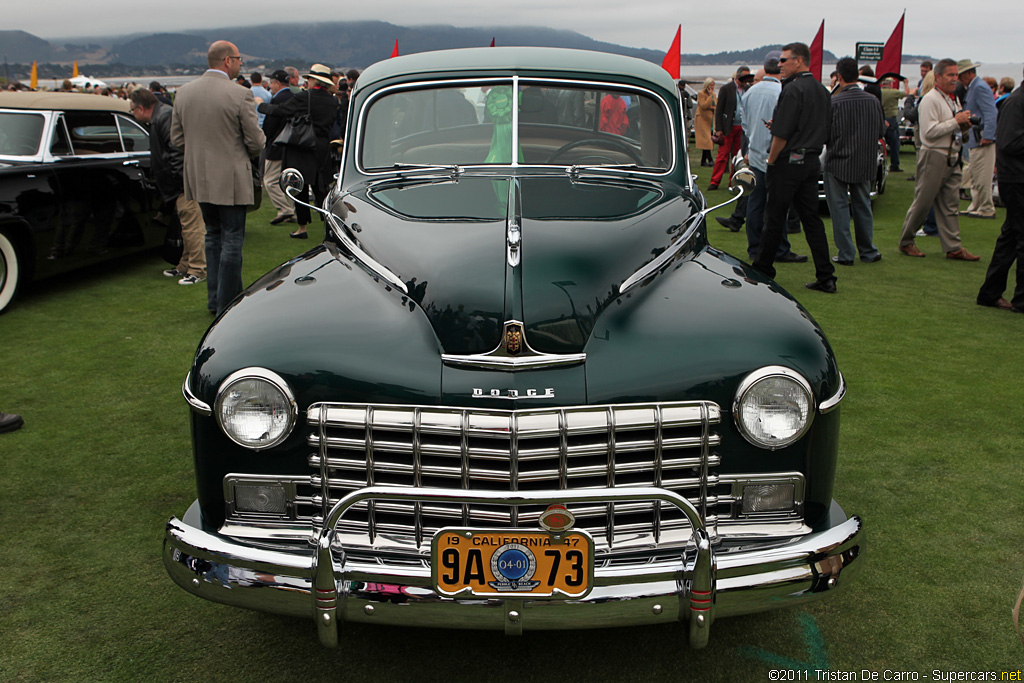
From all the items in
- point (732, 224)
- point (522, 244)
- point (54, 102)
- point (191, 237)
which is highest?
point (54, 102)

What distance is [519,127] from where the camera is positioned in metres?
3.96

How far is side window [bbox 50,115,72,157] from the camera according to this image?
7287 millimetres

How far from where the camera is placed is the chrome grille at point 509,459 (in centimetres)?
237

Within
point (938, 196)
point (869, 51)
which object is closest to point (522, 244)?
point (938, 196)

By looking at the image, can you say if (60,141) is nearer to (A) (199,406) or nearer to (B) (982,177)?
(A) (199,406)

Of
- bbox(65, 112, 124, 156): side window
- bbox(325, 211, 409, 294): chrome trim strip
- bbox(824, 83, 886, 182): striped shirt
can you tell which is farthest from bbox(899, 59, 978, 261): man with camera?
bbox(65, 112, 124, 156): side window

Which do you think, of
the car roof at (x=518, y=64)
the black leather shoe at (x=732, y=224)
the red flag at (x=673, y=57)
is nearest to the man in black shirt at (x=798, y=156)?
the black leather shoe at (x=732, y=224)

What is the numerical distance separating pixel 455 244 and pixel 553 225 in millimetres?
353

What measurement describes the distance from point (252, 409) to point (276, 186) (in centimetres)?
923

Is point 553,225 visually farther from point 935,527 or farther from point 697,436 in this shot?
point 935,527

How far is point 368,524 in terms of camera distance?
244 centimetres

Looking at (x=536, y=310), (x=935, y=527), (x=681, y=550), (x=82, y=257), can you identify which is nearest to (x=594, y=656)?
(x=681, y=550)

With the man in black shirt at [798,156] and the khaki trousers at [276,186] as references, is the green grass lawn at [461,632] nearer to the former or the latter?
the man in black shirt at [798,156]

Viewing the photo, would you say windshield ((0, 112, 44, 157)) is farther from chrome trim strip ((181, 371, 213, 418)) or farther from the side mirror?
chrome trim strip ((181, 371, 213, 418))
